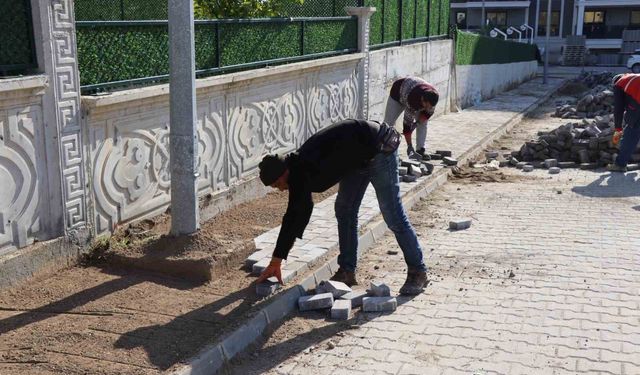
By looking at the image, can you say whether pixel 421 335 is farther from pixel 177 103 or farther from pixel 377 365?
pixel 177 103

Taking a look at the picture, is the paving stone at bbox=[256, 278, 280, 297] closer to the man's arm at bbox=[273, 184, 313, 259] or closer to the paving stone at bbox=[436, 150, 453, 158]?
the man's arm at bbox=[273, 184, 313, 259]

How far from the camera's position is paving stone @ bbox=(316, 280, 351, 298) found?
542cm

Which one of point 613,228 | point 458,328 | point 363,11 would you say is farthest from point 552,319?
point 363,11

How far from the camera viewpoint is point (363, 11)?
11.8 metres

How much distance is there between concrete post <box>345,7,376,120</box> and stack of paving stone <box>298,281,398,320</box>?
694 centimetres

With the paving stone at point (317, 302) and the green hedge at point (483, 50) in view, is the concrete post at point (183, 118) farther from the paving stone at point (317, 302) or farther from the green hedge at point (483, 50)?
the green hedge at point (483, 50)

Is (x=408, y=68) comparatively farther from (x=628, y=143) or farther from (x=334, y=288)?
(x=334, y=288)

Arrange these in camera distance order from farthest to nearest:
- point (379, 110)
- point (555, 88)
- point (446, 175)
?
point (555, 88) → point (379, 110) → point (446, 175)

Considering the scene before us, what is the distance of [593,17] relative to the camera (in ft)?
177

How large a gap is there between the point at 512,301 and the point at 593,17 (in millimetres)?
54188

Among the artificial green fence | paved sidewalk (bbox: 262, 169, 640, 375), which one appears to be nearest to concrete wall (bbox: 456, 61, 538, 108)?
the artificial green fence

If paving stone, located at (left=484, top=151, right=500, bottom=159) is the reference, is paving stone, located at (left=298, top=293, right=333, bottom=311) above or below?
above

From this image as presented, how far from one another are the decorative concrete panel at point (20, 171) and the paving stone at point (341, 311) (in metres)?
2.34

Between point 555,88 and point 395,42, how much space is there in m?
17.3
